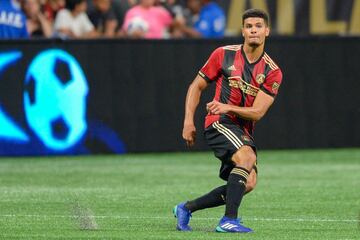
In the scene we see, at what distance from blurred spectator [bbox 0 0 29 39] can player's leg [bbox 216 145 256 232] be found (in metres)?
9.99

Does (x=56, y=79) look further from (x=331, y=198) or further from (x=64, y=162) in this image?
(x=331, y=198)

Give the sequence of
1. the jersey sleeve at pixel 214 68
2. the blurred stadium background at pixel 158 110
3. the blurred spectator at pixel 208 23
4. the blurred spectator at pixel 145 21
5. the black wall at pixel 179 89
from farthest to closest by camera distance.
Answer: the blurred spectator at pixel 208 23, the blurred spectator at pixel 145 21, the black wall at pixel 179 89, the blurred stadium background at pixel 158 110, the jersey sleeve at pixel 214 68

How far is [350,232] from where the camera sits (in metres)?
9.75

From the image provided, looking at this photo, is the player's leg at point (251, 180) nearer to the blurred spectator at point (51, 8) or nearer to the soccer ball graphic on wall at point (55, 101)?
the soccer ball graphic on wall at point (55, 101)

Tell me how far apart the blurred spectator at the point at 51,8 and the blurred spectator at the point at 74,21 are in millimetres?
193

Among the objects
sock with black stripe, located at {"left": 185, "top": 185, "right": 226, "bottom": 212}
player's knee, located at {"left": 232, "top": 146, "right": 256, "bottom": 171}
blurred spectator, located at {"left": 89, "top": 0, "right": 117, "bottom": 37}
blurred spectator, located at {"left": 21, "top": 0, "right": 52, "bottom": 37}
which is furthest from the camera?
blurred spectator, located at {"left": 89, "top": 0, "right": 117, "bottom": 37}

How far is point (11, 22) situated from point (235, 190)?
10291mm

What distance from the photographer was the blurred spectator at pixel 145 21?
20078mm

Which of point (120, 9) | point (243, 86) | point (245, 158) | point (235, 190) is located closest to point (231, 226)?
point (235, 190)

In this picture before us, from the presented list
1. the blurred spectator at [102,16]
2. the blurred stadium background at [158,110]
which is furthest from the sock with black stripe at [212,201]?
the blurred spectator at [102,16]

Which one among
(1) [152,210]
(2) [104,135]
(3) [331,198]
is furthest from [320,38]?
(1) [152,210]

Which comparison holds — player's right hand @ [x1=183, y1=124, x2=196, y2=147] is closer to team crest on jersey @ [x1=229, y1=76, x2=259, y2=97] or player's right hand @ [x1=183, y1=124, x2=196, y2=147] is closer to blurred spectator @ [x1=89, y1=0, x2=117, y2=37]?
team crest on jersey @ [x1=229, y1=76, x2=259, y2=97]

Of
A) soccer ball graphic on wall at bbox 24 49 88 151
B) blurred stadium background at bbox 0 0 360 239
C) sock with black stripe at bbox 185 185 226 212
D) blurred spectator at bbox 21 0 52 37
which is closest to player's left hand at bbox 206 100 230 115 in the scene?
sock with black stripe at bbox 185 185 226 212

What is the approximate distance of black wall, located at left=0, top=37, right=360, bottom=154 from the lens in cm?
1892
